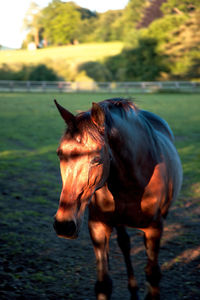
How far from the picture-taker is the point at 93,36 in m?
83.0

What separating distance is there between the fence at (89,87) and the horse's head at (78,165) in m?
32.0

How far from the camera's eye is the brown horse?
6.04 feet

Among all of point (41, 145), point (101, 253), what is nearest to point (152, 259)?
point (101, 253)

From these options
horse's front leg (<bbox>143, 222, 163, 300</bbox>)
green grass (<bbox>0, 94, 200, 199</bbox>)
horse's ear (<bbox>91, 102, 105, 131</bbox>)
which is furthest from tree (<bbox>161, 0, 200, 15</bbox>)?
horse's ear (<bbox>91, 102, 105, 131</bbox>)

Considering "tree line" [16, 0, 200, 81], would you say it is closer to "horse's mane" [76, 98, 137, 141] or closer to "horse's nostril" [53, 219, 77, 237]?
"horse's mane" [76, 98, 137, 141]

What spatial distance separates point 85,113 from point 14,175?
5263 mm

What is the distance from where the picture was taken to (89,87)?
3503 centimetres

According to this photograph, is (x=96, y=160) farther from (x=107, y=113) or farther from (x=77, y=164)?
(x=107, y=113)

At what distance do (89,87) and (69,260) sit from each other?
32.4 m

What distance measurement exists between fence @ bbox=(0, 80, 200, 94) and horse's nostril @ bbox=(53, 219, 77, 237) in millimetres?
32201

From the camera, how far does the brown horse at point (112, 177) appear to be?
1.84 m

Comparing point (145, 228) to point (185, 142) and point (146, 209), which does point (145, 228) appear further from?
point (185, 142)

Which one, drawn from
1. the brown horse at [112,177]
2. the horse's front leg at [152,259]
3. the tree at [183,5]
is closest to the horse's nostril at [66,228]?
the brown horse at [112,177]

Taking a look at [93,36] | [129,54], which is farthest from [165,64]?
[93,36]
